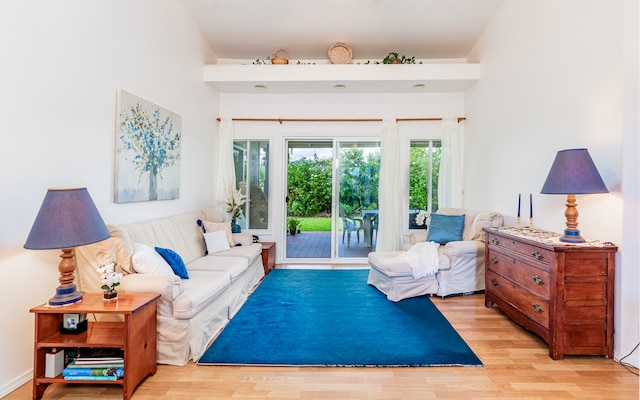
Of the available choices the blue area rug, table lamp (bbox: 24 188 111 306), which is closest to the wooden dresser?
the blue area rug

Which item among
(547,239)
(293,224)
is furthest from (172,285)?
(293,224)

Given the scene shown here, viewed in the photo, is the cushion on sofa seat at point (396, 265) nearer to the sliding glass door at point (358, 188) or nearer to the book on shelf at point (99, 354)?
the sliding glass door at point (358, 188)

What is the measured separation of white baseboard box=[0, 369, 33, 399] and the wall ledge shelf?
3779mm

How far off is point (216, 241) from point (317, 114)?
8.34 feet

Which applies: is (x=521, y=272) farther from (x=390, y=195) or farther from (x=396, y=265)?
(x=390, y=195)

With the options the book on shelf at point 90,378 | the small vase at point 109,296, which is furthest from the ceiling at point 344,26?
the book on shelf at point 90,378

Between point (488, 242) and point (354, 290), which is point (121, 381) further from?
point (488, 242)

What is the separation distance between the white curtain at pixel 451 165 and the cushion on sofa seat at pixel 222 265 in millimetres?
3224

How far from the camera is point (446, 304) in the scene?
10.8 feet

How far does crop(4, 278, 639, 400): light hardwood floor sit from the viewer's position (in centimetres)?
185

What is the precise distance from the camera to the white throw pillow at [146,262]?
7.58 ft

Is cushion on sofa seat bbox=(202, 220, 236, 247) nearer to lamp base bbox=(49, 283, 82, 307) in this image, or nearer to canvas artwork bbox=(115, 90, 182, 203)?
canvas artwork bbox=(115, 90, 182, 203)

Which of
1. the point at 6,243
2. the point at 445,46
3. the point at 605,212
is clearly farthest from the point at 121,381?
the point at 445,46

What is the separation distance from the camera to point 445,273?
347 cm
